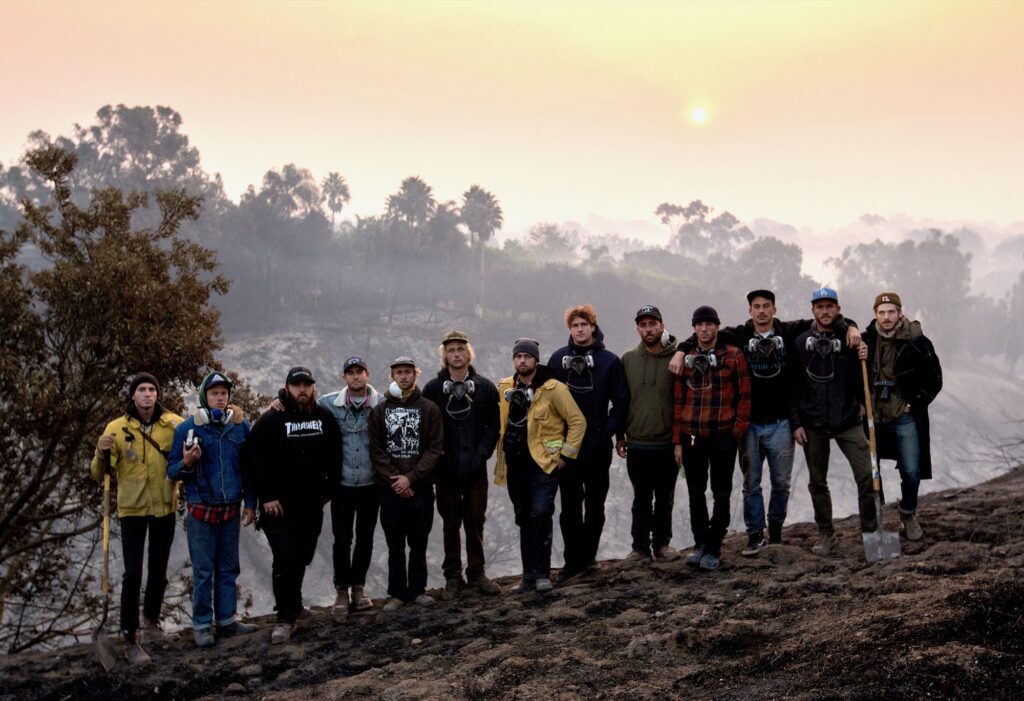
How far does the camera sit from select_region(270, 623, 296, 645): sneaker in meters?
6.50

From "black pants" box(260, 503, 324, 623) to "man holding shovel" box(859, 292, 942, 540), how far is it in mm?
4797

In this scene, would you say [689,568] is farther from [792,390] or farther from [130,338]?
[130,338]

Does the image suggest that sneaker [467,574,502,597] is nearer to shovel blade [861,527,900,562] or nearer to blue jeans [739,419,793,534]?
blue jeans [739,419,793,534]

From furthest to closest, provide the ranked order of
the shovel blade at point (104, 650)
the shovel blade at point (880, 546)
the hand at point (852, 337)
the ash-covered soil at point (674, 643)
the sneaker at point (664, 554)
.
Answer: the sneaker at point (664, 554) → the hand at point (852, 337) → the shovel blade at point (880, 546) → the shovel blade at point (104, 650) → the ash-covered soil at point (674, 643)

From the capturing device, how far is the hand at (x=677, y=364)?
6.99 metres

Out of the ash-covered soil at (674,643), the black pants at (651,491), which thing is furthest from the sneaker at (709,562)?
the black pants at (651,491)

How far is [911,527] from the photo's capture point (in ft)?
24.1

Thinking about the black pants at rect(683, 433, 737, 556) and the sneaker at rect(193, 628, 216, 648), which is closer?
the sneaker at rect(193, 628, 216, 648)

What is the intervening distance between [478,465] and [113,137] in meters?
75.0

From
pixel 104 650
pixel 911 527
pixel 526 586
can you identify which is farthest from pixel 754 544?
pixel 104 650

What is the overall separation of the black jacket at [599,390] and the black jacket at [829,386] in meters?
1.46

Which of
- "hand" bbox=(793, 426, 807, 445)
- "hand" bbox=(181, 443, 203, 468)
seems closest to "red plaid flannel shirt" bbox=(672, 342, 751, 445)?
"hand" bbox=(793, 426, 807, 445)

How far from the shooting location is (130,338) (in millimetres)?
11219

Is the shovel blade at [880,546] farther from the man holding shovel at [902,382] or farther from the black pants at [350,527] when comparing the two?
the black pants at [350,527]
